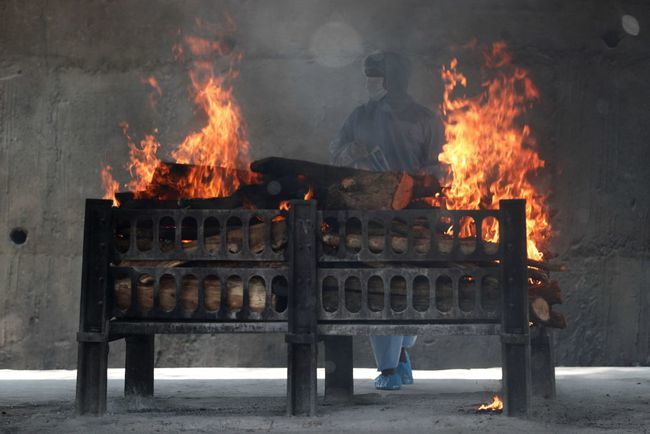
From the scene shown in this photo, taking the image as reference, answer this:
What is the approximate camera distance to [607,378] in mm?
5871

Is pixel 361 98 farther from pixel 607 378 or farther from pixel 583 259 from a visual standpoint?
pixel 607 378

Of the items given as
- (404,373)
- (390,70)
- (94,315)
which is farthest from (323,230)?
(390,70)

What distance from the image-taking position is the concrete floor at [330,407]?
3672 millimetres

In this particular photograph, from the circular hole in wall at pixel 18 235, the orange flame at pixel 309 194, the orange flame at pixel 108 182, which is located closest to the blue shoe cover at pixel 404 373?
the orange flame at pixel 309 194

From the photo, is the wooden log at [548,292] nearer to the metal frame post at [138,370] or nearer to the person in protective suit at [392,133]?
the person in protective suit at [392,133]

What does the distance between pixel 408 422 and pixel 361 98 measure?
3.94 metres

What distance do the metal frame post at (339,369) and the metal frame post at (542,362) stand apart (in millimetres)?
1030

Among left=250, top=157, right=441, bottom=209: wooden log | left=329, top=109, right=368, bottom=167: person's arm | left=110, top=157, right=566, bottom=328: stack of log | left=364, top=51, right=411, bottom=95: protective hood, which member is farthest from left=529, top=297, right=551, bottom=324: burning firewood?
left=364, top=51, right=411, bottom=95: protective hood

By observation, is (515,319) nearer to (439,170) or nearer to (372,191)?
(372,191)

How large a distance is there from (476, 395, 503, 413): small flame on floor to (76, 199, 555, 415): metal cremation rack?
0.18m

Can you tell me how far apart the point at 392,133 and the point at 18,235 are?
11.7 feet

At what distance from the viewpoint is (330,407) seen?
4223 mm

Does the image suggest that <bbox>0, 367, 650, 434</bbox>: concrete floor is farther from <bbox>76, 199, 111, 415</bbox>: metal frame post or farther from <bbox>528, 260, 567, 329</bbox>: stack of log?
<bbox>528, 260, 567, 329</bbox>: stack of log

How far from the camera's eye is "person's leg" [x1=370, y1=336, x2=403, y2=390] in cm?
509
